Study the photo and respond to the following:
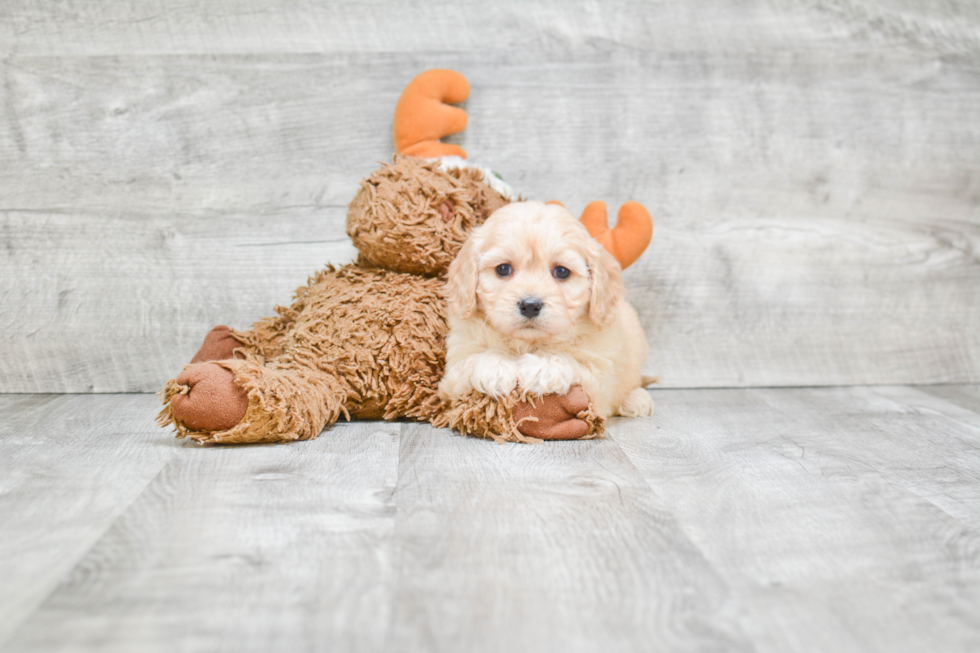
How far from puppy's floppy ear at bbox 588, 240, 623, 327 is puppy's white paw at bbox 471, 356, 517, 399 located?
23cm

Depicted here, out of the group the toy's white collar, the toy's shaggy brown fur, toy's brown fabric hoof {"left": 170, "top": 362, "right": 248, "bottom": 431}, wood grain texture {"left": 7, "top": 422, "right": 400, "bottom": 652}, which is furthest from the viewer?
the toy's white collar

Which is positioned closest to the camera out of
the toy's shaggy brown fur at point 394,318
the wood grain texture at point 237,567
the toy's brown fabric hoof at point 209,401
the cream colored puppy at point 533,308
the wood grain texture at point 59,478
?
the wood grain texture at point 237,567

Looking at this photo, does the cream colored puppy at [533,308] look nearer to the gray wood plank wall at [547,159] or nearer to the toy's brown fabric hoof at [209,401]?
the toy's brown fabric hoof at [209,401]

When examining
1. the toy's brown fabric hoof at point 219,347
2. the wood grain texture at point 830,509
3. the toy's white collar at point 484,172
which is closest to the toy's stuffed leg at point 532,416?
the wood grain texture at point 830,509

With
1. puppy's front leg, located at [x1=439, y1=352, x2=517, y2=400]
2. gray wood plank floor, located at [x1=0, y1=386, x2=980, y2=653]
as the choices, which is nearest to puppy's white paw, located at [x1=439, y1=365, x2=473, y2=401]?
puppy's front leg, located at [x1=439, y1=352, x2=517, y2=400]

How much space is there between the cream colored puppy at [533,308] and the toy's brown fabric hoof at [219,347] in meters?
0.63

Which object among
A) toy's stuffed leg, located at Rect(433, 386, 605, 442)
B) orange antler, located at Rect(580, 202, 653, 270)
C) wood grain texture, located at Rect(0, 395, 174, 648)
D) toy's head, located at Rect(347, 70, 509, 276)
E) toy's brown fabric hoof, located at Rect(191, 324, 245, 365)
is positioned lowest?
toy's stuffed leg, located at Rect(433, 386, 605, 442)

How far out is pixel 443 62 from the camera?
2.26 metres

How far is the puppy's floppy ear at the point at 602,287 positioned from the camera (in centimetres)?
172

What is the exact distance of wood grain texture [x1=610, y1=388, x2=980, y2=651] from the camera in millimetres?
958

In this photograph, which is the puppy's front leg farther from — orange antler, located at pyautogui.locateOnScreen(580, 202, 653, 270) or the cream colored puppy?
orange antler, located at pyautogui.locateOnScreen(580, 202, 653, 270)

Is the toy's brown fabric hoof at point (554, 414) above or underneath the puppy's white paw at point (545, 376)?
underneath

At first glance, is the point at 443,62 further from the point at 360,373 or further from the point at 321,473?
the point at 321,473

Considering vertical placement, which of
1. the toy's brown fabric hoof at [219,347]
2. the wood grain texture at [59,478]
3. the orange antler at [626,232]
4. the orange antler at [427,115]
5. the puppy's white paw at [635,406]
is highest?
the orange antler at [427,115]
